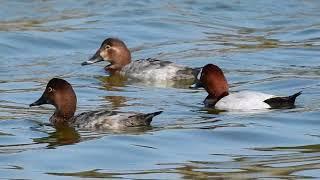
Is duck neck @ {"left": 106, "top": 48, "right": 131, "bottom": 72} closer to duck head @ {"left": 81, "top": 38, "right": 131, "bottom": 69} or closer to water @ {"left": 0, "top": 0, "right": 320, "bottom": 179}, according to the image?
duck head @ {"left": 81, "top": 38, "right": 131, "bottom": 69}

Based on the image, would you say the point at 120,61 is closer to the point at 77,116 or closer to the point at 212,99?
the point at 212,99

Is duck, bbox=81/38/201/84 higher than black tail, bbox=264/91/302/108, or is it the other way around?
black tail, bbox=264/91/302/108

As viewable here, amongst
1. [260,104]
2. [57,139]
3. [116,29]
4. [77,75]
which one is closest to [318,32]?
[116,29]

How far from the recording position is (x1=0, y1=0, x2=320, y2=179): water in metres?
10.6

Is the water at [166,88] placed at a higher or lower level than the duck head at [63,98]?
lower

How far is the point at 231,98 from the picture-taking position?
1416cm

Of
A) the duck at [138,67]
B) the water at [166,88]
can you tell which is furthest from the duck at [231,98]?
the duck at [138,67]

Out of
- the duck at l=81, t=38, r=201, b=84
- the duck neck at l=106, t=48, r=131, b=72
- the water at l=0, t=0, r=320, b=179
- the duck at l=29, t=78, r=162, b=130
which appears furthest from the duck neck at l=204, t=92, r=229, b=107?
the duck neck at l=106, t=48, r=131, b=72

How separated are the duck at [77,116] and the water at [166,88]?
17cm

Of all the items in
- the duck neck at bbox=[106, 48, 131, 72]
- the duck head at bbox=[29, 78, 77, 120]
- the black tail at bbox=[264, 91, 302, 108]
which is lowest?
the duck neck at bbox=[106, 48, 131, 72]

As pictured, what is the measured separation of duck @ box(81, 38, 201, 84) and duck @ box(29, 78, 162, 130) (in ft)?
13.8

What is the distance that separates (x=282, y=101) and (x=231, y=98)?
642mm

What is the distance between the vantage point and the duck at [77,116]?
12.6 m

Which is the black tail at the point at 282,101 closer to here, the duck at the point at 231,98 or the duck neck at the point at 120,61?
the duck at the point at 231,98
